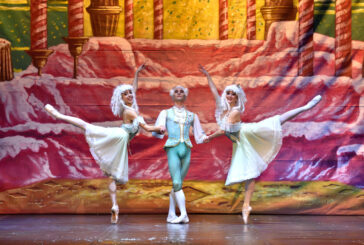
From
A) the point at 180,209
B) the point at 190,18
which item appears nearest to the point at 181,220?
the point at 180,209

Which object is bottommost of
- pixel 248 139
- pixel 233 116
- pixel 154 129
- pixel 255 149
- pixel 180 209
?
pixel 180 209

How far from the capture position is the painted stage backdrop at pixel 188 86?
639 cm

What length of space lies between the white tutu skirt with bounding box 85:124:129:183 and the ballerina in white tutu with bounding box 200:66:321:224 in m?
0.96

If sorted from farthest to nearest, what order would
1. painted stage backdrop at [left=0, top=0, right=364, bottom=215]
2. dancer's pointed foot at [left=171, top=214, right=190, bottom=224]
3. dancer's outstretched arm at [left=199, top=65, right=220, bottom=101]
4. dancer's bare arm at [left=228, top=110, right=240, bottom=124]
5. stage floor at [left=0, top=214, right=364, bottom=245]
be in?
1. painted stage backdrop at [left=0, top=0, right=364, bottom=215]
2. dancer's outstretched arm at [left=199, top=65, right=220, bottom=101]
3. dancer's bare arm at [left=228, top=110, right=240, bottom=124]
4. dancer's pointed foot at [left=171, top=214, right=190, bottom=224]
5. stage floor at [left=0, top=214, right=364, bottom=245]

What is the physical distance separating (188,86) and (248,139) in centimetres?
122

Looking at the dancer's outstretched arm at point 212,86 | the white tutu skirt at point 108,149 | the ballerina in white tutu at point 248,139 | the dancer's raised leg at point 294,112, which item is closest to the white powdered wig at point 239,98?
the ballerina in white tutu at point 248,139

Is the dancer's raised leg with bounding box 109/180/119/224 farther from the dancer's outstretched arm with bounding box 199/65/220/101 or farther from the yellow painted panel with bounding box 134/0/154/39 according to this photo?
the yellow painted panel with bounding box 134/0/154/39

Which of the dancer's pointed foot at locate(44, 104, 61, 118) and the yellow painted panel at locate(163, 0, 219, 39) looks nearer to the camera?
the dancer's pointed foot at locate(44, 104, 61, 118)

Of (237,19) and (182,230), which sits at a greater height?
(237,19)

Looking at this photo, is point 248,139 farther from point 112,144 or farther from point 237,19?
point 237,19

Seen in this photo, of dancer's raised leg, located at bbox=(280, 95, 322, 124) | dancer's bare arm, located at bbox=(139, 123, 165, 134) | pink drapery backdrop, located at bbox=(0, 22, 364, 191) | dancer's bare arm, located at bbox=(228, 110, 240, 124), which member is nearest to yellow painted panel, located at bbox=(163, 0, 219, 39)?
pink drapery backdrop, located at bbox=(0, 22, 364, 191)

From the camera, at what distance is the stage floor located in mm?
4382

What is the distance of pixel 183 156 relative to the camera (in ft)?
18.5

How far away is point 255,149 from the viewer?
5.59 metres
